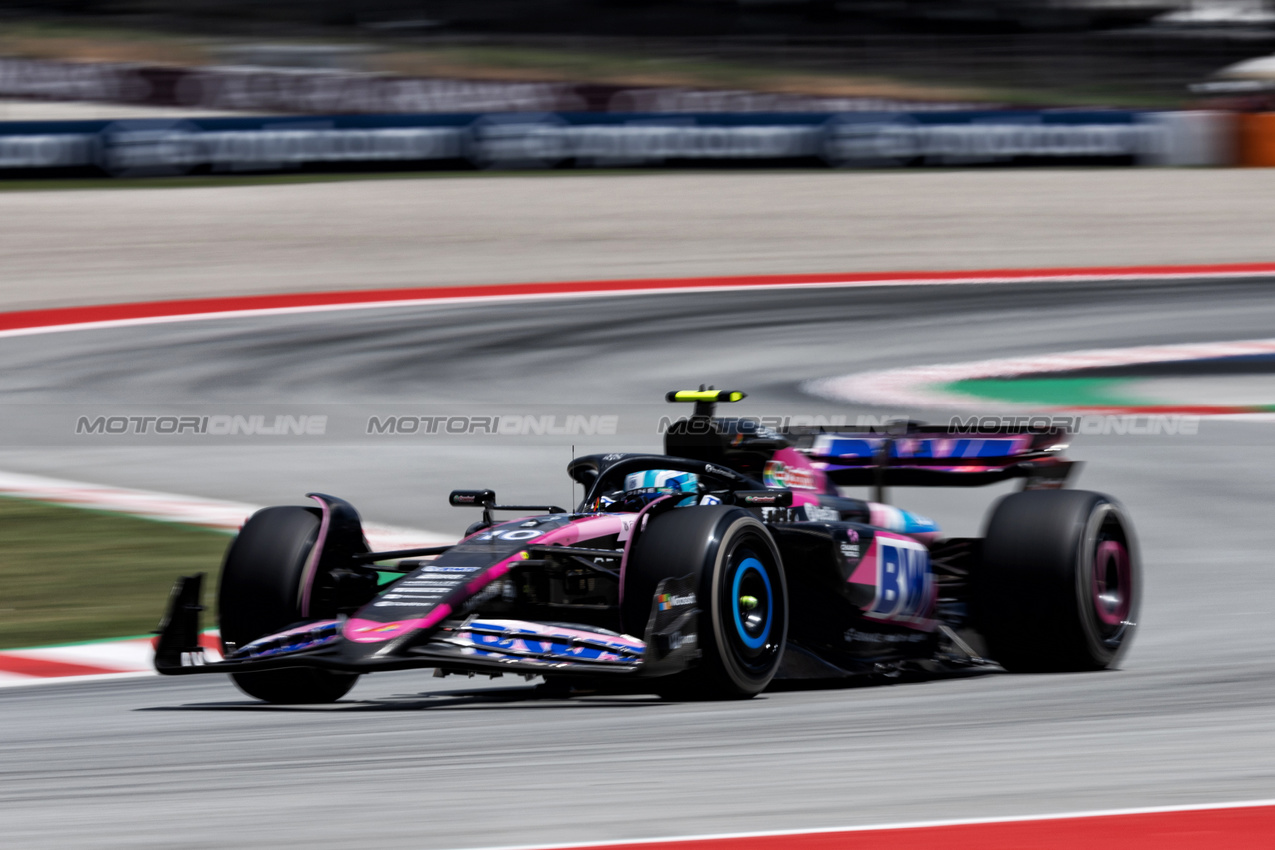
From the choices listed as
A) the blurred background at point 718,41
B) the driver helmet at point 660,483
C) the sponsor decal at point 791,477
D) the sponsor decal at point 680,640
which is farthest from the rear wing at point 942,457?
the blurred background at point 718,41

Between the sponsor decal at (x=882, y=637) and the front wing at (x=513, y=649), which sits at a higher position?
the front wing at (x=513, y=649)

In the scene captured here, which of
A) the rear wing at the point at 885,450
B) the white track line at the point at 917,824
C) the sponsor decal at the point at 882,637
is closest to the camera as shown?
the white track line at the point at 917,824

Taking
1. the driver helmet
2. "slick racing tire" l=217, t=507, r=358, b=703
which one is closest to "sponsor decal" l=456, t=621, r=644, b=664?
"slick racing tire" l=217, t=507, r=358, b=703

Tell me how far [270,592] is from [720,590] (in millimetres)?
1598

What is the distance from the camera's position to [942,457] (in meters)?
8.09

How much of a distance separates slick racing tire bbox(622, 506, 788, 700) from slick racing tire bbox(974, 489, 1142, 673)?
120 cm

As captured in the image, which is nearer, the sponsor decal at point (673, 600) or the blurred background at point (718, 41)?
the sponsor decal at point (673, 600)

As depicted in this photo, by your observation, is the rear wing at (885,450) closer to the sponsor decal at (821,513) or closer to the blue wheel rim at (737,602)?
the sponsor decal at (821,513)

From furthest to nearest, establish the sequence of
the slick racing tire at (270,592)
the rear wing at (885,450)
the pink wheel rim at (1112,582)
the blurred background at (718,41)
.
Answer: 1. the blurred background at (718,41)
2. the rear wing at (885,450)
3. the pink wheel rim at (1112,582)
4. the slick racing tire at (270,592)

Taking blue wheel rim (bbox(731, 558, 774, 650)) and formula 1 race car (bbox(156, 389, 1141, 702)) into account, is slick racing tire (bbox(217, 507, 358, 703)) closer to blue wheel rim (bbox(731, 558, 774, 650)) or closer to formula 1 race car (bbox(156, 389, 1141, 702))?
formula 1 race car (bbox(156, 389, 1141, 702))

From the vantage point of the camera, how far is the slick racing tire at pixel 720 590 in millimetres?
6145

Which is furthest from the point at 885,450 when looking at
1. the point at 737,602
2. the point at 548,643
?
the point at 548,643

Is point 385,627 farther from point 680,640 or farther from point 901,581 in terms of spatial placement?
point 901,581

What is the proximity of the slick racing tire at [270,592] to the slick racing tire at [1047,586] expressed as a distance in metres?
2.47
